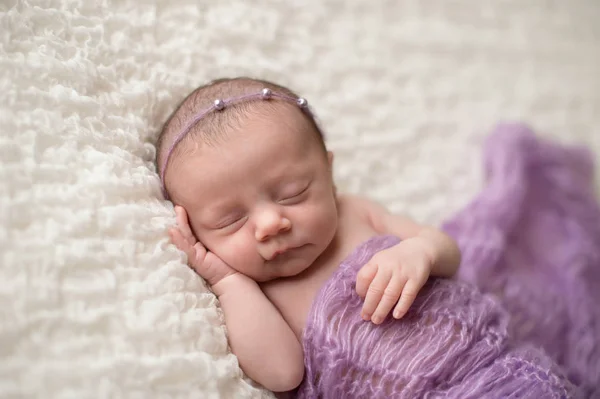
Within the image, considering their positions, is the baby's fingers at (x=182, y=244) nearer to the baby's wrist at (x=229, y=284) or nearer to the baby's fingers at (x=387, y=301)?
the baby's wrist at (x=229, y=284)

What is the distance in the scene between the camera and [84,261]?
0.77 meters

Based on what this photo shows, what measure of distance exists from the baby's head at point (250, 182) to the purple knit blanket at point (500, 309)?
0.32 ft

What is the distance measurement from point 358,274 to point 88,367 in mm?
426

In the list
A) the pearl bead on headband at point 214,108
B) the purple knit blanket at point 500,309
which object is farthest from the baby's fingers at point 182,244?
the purple knit blanket at point 500,309

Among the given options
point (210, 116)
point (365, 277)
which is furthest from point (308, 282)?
point (210, 116)

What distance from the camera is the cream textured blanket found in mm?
734

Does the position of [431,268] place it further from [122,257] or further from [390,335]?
[122,257]

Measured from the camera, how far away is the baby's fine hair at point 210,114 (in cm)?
98

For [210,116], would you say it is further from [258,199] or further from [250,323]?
[250,323]

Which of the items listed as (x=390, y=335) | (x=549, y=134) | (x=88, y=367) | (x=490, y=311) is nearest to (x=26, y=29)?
(x=88, y=367)

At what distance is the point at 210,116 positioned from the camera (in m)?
1.00

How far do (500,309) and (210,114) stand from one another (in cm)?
62

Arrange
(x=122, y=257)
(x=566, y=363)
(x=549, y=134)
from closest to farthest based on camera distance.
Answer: (x=122, y=257), (x=566, y=363), (x=549, y=134)

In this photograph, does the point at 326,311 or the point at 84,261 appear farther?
the point at 326,311
